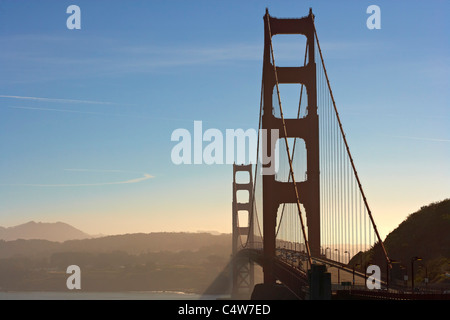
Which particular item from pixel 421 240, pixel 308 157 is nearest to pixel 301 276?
pixel 308 157

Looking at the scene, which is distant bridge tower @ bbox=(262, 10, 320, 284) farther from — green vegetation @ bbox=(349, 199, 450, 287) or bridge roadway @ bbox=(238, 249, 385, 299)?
green vegetation @ bbox=(349, 199, 450, 287)

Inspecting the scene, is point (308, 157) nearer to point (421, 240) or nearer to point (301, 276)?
point (301, 276)

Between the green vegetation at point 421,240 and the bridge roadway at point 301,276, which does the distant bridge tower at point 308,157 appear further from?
the green vegetation at point 421,240

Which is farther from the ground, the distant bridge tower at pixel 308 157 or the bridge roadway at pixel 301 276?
the distant bridge tower at pixel 308 157

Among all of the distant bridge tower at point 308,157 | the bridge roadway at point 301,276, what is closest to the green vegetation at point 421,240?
the distant bridge tower at point 308,157

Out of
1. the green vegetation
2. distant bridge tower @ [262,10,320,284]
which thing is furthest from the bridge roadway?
the green vegetation

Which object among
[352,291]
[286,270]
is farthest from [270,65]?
[352,291]
